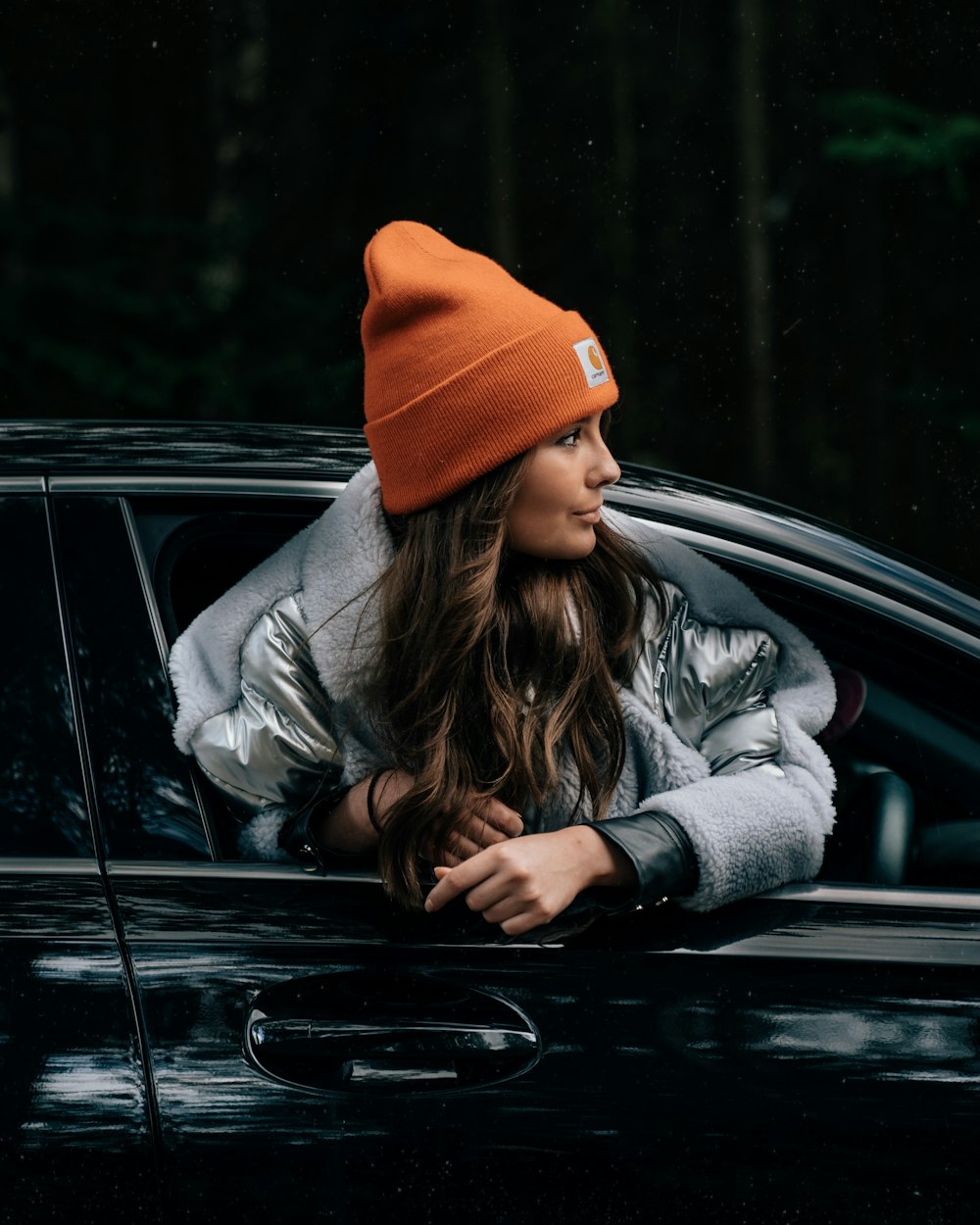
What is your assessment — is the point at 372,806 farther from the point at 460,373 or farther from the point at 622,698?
the point at 460,373

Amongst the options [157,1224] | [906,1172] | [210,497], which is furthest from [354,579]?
[906,1172]

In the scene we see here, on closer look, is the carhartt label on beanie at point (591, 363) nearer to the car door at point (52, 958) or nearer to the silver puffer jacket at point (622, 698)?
the silver puffer jacket at point (622, 698)

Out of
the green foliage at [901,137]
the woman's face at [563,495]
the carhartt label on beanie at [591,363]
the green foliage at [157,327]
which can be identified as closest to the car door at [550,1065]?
the woman's face at [563,495]

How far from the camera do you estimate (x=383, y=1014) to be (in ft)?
4.70

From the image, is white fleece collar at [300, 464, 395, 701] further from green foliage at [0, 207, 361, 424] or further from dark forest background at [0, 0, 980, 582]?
green foliage at [0, 207, 361, 424]

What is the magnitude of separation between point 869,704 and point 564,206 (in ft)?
27.4

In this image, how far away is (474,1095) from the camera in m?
1.39

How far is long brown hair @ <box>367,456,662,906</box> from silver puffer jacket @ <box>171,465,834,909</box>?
0.12 ft

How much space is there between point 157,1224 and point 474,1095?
1.17 ft

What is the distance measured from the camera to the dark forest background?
7094 millimetres

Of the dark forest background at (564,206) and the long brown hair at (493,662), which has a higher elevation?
the dark forest background at (564,206)

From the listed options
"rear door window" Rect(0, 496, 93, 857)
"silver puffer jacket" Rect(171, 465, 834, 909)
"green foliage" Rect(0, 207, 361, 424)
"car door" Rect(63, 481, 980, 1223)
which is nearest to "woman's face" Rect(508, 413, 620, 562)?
"silver puffer jacket" Rect(171, 465, 834, 909)

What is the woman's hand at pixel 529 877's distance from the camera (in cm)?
146

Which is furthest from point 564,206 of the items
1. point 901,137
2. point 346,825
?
point 346,825
